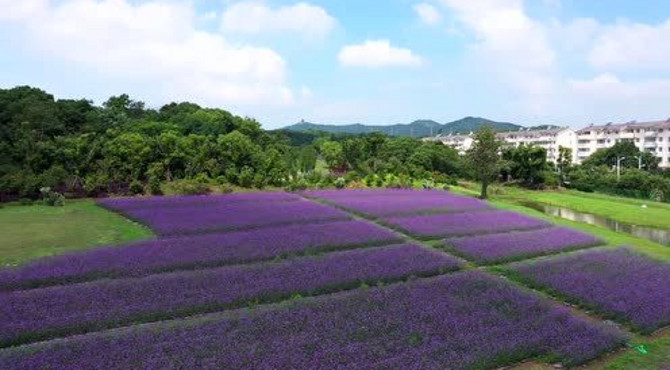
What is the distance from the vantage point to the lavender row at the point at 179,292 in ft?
42.2

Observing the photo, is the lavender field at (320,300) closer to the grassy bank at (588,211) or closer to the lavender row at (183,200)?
the grassy bank at (588,211)

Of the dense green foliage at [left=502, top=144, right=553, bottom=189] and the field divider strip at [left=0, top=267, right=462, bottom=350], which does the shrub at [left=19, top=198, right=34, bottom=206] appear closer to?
the field divider strip at [left=0, top=267, right=462, bottom=350]

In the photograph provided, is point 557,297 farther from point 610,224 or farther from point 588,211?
point 588,211

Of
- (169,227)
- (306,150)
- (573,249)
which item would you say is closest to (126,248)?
(169,227)

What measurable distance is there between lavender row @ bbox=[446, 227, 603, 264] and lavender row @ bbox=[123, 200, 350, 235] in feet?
30.0

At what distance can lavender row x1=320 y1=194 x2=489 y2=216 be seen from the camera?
34.4 metres

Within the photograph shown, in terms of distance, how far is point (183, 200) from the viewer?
118ft

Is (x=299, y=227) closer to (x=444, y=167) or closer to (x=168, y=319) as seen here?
(x=168, y=319)

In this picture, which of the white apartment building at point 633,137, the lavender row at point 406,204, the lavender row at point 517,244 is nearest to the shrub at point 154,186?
the lavender row at point 406,204

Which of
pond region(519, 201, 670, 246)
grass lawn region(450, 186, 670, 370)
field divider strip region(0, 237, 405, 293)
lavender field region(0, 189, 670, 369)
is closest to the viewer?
lavender field region(0, 189, 670, 369)

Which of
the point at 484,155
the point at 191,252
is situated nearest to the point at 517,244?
the point at 191,252

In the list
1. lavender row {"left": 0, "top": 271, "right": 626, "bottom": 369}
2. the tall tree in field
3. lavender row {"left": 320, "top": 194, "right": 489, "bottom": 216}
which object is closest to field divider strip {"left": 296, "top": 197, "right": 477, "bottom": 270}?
lavender row {"left": 320, "top": 194, "right": 489, "bottom": 216}

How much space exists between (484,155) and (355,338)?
3941cm

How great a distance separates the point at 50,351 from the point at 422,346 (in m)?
7.69
